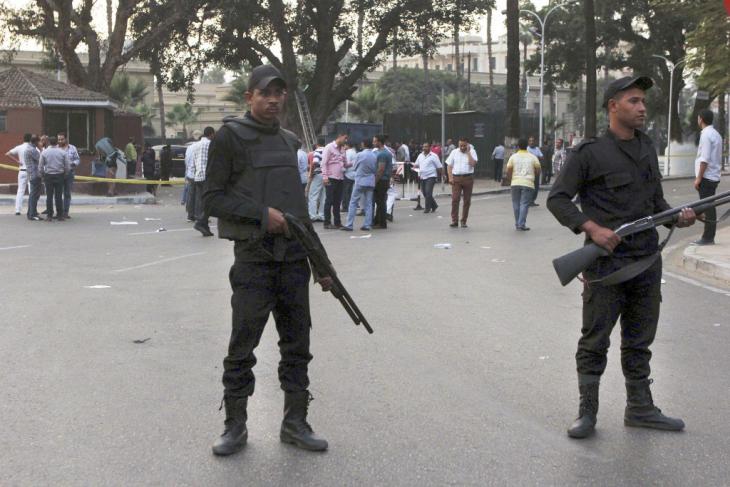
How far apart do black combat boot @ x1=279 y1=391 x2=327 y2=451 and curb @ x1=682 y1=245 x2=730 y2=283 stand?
8.01 m

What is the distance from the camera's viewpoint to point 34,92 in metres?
33.4

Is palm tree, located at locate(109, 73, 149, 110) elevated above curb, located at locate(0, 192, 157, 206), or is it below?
above

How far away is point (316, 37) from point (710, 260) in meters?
31.5

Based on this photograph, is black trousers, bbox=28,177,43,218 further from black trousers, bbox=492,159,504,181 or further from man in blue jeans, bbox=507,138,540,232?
black trousers, bbox=492,159,504,181

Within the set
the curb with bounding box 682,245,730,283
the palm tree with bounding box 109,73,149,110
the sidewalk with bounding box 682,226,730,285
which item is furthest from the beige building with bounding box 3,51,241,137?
the curb with bounding box 682,245,730,283

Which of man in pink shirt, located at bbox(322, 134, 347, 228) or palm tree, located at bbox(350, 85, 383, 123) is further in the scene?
palm tree, located at bbox(350, 85, 383, 123)

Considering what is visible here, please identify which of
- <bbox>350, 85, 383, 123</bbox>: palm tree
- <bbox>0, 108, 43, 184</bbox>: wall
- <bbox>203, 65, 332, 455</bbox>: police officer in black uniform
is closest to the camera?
<bbox>203, 65, 332, 455</bbox>: police officer in black uniform

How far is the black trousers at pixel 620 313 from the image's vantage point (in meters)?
5.58

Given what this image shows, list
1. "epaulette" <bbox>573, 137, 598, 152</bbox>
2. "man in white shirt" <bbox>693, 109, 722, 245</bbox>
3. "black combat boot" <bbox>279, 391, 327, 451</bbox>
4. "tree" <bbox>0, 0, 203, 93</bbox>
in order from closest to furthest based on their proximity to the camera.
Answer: "black combat boot" <bbox>279, 391, 327, 451</bbox>
"epaulette" <bbox>573, 137, 598, 152</bbox>
"man in white shirt" <bbox>693, 109, 722, 245</bbox>
"tree" <bbox>0, 0, 203, 93</bbox>

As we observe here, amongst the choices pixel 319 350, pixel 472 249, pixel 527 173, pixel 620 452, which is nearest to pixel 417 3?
pixel 527 173

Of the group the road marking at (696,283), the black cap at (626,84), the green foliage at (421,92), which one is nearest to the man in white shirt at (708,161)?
the road marking at (696,283)

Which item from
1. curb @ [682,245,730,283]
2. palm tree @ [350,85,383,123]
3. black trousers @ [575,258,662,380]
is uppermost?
palm tree @ [350,85,383,123]

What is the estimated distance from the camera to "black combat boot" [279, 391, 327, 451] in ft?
17.5

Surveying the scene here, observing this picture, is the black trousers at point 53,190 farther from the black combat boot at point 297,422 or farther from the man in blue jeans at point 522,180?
the black combat boot at point 297,422
